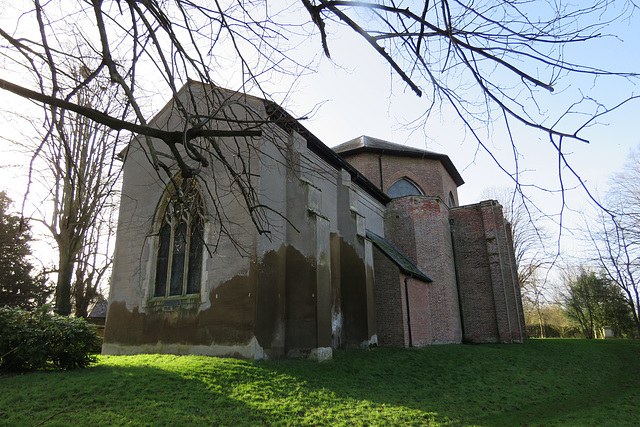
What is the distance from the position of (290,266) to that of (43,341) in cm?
623

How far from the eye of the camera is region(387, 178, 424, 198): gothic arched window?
23250 millimetres

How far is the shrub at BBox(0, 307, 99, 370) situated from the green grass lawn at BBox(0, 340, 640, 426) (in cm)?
46

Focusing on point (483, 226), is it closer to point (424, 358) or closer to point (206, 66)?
point (424, 358)

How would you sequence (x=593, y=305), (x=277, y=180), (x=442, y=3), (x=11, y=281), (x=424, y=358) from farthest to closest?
(x=593, y=305), (x=11, y=281), (x=424, y=358), (x=277, y=180), (x=442, y=3)

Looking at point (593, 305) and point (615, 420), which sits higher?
point (593, 305)

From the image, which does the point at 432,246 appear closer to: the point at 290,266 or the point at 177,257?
the point at 290,266

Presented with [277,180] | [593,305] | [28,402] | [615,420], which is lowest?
[615,420]

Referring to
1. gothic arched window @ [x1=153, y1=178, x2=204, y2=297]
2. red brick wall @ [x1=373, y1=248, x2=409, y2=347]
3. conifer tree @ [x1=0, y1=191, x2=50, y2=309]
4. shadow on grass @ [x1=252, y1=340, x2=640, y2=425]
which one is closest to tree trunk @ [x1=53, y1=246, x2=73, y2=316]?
gothic arched window @ [x1=153, y1=178, x2=204, y2=297]

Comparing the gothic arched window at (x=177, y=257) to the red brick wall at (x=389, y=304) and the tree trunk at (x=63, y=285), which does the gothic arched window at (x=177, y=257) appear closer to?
the tree trunk at (x=63, y=285)

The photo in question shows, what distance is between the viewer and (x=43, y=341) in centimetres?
854

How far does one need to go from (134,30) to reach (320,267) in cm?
850

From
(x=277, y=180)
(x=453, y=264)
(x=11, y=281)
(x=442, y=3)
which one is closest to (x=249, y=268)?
(x=277, y=180)

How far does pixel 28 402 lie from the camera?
21.0 feet

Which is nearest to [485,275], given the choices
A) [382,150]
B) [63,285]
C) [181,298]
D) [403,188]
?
[403,188]
